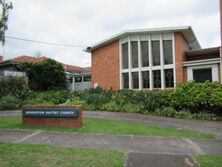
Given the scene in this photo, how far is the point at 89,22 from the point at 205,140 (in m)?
12.9

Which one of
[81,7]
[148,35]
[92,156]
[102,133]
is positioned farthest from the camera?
[148,35]

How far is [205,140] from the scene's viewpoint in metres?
4.43

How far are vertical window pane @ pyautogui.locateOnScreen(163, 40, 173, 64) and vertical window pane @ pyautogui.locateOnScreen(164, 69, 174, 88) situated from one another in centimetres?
70

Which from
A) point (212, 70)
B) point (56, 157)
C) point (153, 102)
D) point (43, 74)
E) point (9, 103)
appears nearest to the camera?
point (56, 157)

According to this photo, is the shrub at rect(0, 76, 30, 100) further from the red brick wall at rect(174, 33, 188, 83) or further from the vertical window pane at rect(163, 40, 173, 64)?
the red brick wall at rect(174, 33, 188, 83)

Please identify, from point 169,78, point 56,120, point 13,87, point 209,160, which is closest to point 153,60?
point 169,78

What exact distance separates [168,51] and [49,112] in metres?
9.52

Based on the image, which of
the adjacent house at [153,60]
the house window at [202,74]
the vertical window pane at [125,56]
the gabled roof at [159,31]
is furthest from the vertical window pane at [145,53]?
the house window at [202,74]

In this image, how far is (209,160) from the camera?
9.98ft

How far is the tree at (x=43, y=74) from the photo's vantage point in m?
16.1

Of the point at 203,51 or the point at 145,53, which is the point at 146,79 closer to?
the point at 145,53

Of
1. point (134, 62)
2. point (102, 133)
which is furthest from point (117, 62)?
point (102, 133)

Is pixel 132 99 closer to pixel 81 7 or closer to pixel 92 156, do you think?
pixel 92 156

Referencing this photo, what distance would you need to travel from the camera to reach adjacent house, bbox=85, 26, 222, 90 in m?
10.6
